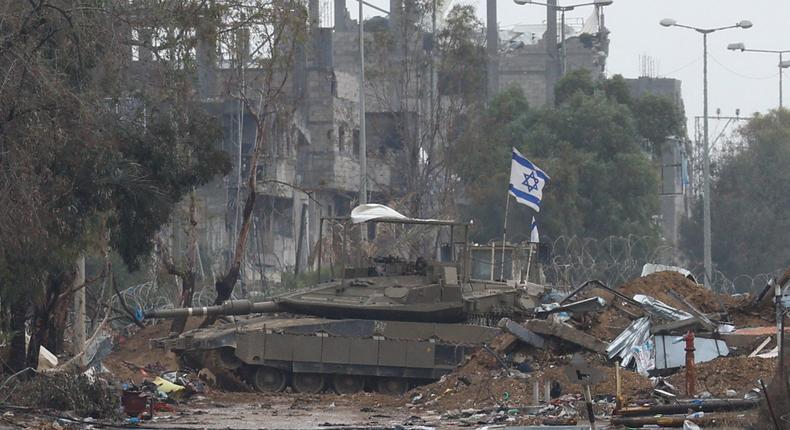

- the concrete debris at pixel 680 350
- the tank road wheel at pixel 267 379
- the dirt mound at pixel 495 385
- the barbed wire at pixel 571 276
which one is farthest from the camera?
the barbed wire at pixel 571 276

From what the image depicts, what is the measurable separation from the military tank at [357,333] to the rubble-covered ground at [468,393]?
0.47 m

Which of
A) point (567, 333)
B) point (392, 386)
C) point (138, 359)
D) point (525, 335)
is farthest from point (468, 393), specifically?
point (138, 359)

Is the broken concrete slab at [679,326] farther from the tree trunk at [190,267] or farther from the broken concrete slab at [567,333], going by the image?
the tree trunk at [190,267]

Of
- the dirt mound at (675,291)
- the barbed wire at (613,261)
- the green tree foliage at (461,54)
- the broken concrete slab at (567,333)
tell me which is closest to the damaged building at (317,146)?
the green tree foliage at (461,54)

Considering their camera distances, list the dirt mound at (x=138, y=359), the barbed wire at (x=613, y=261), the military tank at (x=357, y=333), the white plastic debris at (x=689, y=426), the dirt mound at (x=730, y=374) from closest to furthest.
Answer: the white plastic debris at (x=689, y=426) → the dirt mound at (x=730, y=374) → the military tank at (x=357, y=333) → the dirt mound at (x=138, y=359) → the barbed wire at (x=613, y=261)

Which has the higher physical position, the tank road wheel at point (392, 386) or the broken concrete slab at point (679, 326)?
the broken concrete slab at point (679, 326)

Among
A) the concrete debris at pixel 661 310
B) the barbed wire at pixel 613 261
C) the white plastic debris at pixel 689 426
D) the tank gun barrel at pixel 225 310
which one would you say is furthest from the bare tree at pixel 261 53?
the white plastic debris at pixel 689 426

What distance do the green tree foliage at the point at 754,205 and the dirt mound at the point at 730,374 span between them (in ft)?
147

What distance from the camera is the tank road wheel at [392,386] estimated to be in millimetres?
26281

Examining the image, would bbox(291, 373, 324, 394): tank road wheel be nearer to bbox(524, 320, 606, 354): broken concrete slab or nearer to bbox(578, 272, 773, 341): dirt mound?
bbox(524, 320, 606, 354): broken concrete slab

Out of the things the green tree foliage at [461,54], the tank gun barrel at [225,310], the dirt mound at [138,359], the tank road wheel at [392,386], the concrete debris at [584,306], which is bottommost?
the tank road wheel at [392,386]

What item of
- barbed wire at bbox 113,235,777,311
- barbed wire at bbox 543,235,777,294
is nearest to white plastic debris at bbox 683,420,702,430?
barbed wire at bbox 113,235,777,311

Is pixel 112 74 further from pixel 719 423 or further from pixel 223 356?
pixel 719 423

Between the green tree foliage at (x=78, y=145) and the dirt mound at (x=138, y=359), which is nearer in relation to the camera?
the green tree foliage at (x=78, y=145)
